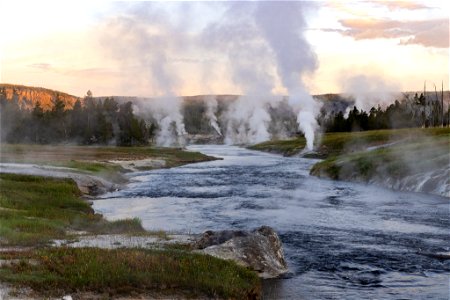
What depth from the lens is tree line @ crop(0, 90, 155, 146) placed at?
145m

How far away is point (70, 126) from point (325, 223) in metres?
131

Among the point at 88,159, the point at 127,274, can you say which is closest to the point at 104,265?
the point at 127,274

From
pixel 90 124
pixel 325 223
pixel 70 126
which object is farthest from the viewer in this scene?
pixel 90 124

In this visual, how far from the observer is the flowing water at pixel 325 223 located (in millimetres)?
19750

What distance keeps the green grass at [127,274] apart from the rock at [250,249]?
1499 mm

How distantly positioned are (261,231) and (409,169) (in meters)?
40.0

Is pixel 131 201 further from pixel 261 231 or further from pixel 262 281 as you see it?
pixel 262 281

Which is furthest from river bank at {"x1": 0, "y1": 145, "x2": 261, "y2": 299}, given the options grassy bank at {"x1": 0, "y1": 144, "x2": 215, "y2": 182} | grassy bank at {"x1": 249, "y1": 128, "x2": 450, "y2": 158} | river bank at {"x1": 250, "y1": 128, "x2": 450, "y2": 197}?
grassy bank at {"x1": 249, "y1": 128, "x2": 450, "y2": 158}

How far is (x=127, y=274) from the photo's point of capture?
16547mm

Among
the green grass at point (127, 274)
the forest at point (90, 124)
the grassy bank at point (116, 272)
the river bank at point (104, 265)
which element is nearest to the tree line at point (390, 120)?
the forest at point (90, 124)

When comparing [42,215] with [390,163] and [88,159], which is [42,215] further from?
[88,159]

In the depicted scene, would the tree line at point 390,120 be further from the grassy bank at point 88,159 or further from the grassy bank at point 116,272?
the grassy bank at point 116,272

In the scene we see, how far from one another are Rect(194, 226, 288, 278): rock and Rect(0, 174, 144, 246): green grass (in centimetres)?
643

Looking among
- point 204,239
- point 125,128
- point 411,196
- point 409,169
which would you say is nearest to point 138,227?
point 204,239
